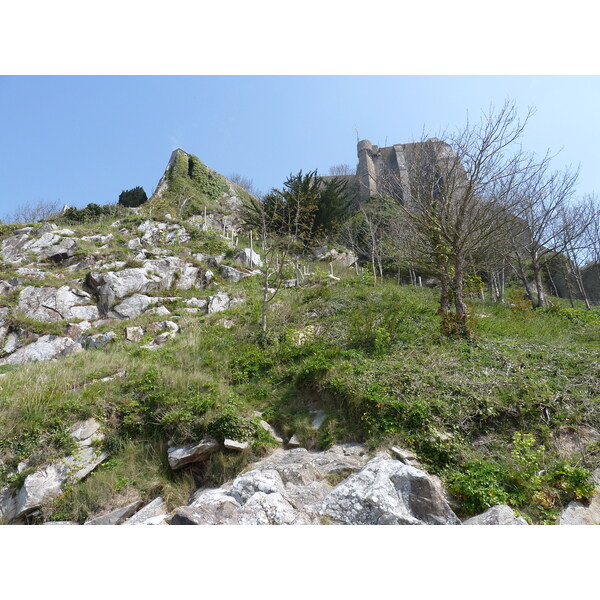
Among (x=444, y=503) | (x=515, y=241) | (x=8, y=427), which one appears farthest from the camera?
(x=515, y=241)

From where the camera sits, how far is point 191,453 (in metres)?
5.16

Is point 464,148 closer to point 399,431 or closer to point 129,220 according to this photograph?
point 399,431

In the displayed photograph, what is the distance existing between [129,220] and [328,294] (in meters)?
18.1

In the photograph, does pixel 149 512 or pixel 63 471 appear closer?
pixel 149 512

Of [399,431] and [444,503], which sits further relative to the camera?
[399,431]

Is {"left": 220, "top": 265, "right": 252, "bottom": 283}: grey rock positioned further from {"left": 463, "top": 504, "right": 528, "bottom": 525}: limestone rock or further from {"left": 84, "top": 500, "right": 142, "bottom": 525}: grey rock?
{"left": 463, "top": 504, "right": 528, "bottom": 525}: limestone rock

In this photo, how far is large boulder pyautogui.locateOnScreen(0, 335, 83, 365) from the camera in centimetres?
1101

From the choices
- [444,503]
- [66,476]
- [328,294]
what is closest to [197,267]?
[328,294]

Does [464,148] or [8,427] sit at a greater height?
[464,148]

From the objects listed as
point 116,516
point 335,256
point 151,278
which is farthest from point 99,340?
point 335,256

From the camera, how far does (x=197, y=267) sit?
59.1ft

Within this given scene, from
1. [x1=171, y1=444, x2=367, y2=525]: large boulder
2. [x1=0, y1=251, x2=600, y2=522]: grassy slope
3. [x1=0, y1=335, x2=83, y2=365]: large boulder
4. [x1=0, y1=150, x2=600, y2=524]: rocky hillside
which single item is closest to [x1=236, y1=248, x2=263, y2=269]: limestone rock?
[x1=0, y1=150, x2=600, y2=524]: rocky hillside

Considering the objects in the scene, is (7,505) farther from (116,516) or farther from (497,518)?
(497,518)

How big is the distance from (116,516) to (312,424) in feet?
10.3
